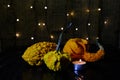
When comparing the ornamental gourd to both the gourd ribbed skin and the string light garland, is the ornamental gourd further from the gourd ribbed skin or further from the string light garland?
the string light garland

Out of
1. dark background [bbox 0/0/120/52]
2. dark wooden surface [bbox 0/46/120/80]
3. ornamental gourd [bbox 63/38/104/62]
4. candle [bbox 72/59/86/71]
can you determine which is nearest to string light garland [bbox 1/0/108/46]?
dark background [bbox 0/0/120/52]

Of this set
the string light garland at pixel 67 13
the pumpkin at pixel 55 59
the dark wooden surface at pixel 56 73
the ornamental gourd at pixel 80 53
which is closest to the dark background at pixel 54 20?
the string light garland at pixel 67 13

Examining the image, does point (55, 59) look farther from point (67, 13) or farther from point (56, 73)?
point (67, 13)

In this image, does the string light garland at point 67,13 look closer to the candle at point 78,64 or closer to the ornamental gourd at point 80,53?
the ornamental gourd at point 80,53

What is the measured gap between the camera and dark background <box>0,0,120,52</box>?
2.36 metres

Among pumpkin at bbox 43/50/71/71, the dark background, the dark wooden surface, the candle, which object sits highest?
the dark background

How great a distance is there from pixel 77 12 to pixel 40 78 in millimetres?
1235

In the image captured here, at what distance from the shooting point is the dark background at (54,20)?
2355 mm

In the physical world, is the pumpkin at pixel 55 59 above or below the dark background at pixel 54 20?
below

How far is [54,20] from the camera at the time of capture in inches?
95.2

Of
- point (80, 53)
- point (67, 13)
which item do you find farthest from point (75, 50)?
point (67, 13)

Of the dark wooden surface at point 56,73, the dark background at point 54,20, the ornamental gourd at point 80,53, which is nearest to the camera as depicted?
the dark wooden surface at point 56,73

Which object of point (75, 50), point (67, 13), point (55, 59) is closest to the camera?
point (55, 59)

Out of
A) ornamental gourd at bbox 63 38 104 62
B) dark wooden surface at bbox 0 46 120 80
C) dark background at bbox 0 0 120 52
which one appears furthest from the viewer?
dark background at bbox 0 0 120 52
